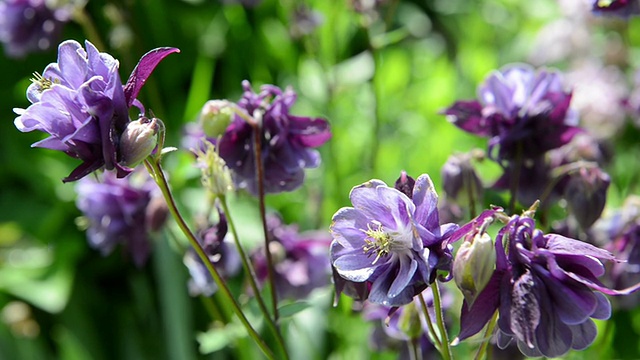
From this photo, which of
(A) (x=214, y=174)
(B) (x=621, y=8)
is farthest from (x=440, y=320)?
(B) (x=621, y=8)

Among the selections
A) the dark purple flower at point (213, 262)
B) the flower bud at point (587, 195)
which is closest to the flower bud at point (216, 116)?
the dark purple flower at point (213, 262)

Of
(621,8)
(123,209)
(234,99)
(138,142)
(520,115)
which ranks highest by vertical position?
(138,142)

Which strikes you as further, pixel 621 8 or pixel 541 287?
pixel 621 8

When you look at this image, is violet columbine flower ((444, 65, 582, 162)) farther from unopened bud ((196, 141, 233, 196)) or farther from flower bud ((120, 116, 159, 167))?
flower bud ((120, 116, 159, 167))

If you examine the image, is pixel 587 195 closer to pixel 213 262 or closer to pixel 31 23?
pixel 213 262

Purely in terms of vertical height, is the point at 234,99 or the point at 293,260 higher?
the point at 293,260

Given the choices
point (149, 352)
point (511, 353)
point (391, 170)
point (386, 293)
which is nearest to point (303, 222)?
point (391, 170)

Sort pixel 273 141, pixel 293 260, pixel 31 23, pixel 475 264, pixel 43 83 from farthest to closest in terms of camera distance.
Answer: pixel 31 23, pixel 293 260, pixel 273 141, pixel 43 83, pixel 475 264

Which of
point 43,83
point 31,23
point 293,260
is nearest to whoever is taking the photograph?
point 43,83
